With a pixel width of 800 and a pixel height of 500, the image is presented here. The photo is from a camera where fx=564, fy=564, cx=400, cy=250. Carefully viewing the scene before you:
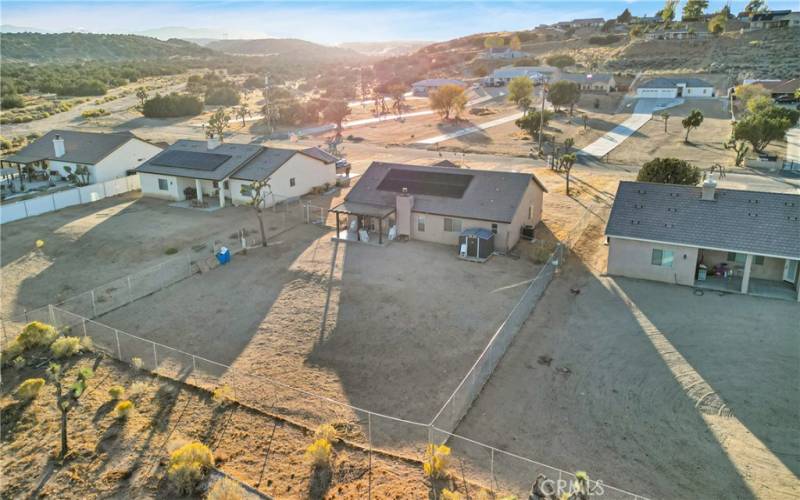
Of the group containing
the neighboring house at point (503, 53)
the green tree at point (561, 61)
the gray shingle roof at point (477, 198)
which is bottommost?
the gray shingle roof at point (477, 198)

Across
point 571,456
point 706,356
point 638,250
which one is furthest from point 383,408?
point 638,250

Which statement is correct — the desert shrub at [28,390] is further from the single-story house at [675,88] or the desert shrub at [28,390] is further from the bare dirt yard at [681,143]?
the single-story house at [675,88]

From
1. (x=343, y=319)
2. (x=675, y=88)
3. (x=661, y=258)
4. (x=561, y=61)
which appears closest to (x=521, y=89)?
(x=675, y=88)

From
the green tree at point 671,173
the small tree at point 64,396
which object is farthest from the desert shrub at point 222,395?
the green tree at point 671,173

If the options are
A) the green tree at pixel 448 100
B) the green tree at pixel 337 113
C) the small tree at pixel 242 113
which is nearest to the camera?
the green tree at pixel 337 113

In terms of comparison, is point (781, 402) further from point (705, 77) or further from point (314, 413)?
point (705, 77)

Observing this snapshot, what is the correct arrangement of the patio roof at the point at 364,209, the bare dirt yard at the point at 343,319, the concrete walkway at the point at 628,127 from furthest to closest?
the concrete walkway at the point at 628,127, the patio roof at the point at 364,209, the bare dirt yard at the point at 343,319

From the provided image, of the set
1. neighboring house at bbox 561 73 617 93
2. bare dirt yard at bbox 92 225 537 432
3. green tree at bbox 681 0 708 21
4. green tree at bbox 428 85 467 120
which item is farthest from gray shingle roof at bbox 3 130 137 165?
green tree at bbox 681 0 708 21

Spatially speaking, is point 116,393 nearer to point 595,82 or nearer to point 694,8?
point 595,82

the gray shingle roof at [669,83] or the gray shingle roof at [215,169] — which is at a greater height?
the gray shingle roof at [669,83]
